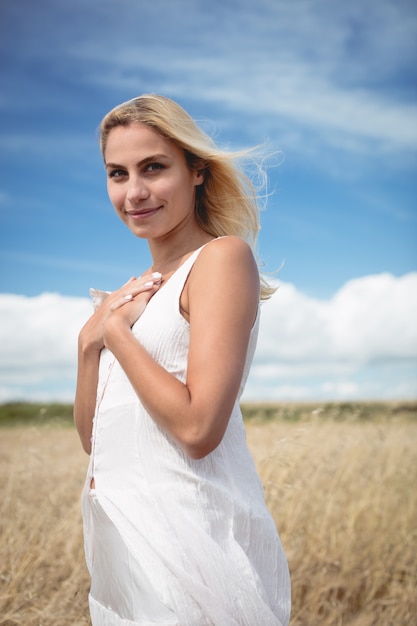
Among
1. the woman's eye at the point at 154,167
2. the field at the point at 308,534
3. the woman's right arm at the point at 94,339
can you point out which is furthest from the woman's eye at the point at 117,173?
the field at the point at 308,534

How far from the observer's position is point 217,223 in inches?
101

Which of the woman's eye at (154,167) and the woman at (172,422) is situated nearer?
the woman at (172,422)

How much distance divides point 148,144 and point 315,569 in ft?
12.3

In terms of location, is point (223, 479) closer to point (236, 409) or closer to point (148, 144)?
point (236, 409)

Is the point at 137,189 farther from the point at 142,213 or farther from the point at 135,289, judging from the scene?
the point at 135,289

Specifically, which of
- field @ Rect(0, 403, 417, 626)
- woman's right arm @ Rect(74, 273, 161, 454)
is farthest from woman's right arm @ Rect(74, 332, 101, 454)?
field @ Rect(0, 403, 417, 626)

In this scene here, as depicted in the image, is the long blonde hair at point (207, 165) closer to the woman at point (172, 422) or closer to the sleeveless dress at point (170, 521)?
the woman at point (172, 422)

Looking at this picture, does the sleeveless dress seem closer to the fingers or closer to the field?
the fingers

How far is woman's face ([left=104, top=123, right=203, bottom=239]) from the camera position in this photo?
2297 mm

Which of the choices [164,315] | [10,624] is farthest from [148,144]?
[10,624]

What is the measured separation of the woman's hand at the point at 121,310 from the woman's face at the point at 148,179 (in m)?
0.21

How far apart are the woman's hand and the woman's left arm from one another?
0.13ft

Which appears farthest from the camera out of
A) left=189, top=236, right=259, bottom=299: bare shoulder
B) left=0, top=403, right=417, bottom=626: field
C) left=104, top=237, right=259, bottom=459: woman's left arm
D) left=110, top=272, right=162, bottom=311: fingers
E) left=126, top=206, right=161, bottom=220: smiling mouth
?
left=0, top=403, right=417, bottom=626: field

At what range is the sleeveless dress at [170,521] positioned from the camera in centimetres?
186
